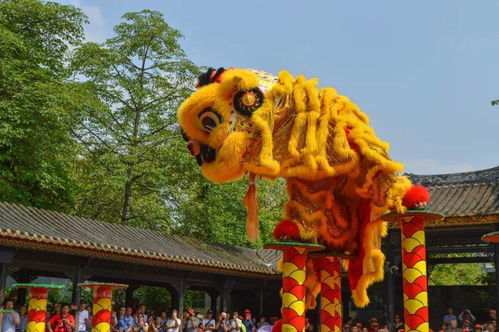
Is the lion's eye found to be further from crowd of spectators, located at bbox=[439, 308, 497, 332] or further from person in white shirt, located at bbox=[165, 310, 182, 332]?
person in white shirt, located at bbox=[165, 310, 182, 332]

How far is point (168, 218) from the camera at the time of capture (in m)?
22.0

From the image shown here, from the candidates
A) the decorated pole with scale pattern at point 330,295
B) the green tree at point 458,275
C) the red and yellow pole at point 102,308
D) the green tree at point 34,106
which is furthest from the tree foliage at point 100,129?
the green tree at point 458,275

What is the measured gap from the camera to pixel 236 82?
5.78m

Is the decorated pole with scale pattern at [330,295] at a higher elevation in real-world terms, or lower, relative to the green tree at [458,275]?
lower

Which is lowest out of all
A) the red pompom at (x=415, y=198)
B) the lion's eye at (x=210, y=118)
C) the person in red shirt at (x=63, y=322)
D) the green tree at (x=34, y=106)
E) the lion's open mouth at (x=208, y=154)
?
the person in red shirt at (x=63, y=322)

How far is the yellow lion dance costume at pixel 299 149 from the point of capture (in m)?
5.76

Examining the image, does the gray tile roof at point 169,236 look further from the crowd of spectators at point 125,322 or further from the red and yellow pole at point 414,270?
the red and yellow pole at point 414,270

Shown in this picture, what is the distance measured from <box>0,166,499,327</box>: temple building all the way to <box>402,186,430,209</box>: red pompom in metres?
7.64

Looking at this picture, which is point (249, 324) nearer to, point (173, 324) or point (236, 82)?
point (173, 324)

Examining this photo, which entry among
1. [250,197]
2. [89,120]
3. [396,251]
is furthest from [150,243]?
[250,197]

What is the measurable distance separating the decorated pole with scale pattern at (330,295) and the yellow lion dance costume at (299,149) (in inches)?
12.0

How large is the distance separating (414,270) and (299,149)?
1450 millimetres

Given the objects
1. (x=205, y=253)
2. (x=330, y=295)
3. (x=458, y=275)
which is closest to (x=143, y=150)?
(x=205, y=253)

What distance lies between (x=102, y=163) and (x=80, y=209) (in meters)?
1.87
